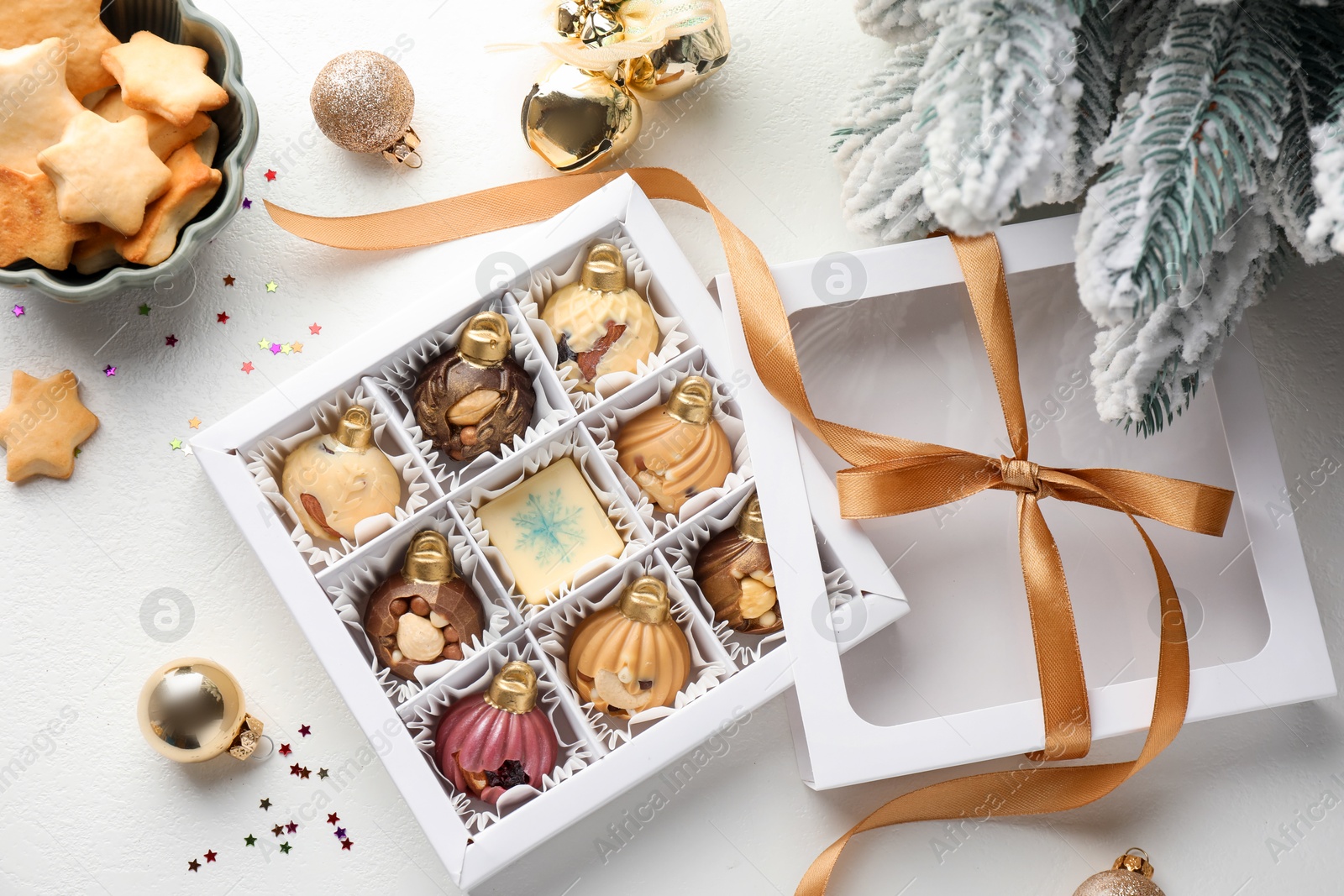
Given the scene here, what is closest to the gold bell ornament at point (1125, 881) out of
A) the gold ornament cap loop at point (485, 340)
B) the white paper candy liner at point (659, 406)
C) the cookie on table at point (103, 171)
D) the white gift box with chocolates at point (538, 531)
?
the white gift box with chocolates at point (538, 531)

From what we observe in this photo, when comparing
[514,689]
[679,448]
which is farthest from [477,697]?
[679,448]

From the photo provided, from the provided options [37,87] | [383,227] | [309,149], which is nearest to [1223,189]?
[383,227]

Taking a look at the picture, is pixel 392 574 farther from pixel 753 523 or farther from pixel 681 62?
pixel 681 62

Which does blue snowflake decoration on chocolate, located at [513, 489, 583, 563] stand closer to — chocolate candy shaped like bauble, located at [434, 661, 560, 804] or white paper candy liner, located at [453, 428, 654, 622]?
white paper candy liner, located at [453, 428, 654, 622]

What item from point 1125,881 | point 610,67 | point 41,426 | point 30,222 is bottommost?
point 1125,881

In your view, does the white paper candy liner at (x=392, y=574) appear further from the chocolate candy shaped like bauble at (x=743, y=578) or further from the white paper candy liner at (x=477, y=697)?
the chocolate candy shaped like bauble at (x=743, y=578)

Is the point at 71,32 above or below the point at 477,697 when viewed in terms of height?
above

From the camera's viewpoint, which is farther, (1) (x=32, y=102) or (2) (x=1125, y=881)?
(2) (x=1125, y=881)

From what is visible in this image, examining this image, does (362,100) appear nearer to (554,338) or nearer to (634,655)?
(554,338)
